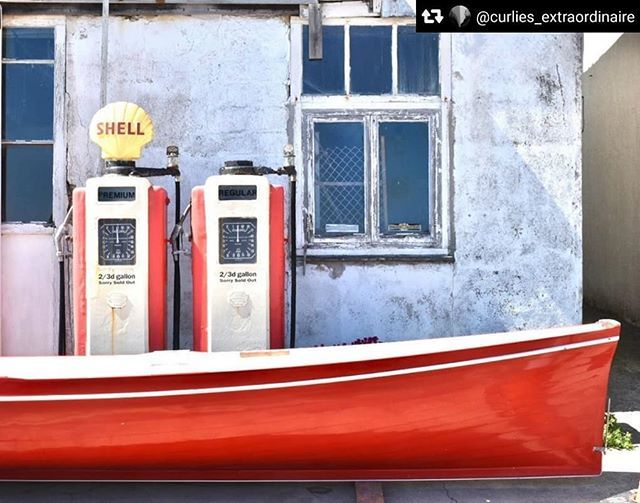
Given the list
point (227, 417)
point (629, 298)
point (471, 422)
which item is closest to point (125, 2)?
point (227, 417)

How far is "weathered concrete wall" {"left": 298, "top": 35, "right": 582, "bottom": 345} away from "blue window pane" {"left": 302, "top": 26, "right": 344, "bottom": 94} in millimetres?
885

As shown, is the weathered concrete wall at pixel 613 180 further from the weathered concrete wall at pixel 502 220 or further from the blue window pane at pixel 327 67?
the blue window pane at pixel 327 67

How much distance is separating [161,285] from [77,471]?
4.55 feet

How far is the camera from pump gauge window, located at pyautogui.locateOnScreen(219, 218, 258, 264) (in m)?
5.79

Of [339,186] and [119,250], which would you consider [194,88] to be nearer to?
[339,186]

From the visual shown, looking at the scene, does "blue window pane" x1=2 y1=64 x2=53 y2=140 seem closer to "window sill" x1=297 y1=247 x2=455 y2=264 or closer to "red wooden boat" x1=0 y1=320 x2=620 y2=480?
"window sill" x1=297 y1=247 x2=455 y2=264

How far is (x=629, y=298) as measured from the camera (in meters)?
10.4

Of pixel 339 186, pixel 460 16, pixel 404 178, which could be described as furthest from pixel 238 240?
pixel 460 16

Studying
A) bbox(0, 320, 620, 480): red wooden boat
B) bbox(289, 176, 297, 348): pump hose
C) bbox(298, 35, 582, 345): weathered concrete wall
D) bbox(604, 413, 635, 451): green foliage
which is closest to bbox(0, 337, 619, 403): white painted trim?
bbox(0, 320, 620, 480): red wooden boat

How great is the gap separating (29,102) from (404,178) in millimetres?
2910

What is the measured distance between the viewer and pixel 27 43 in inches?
262

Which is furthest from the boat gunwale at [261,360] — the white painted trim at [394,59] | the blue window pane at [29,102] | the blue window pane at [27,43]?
the blue window pane at [27,43]

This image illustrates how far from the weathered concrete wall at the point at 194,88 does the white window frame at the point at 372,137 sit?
154mm

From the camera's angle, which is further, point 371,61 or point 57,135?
point 371,61
